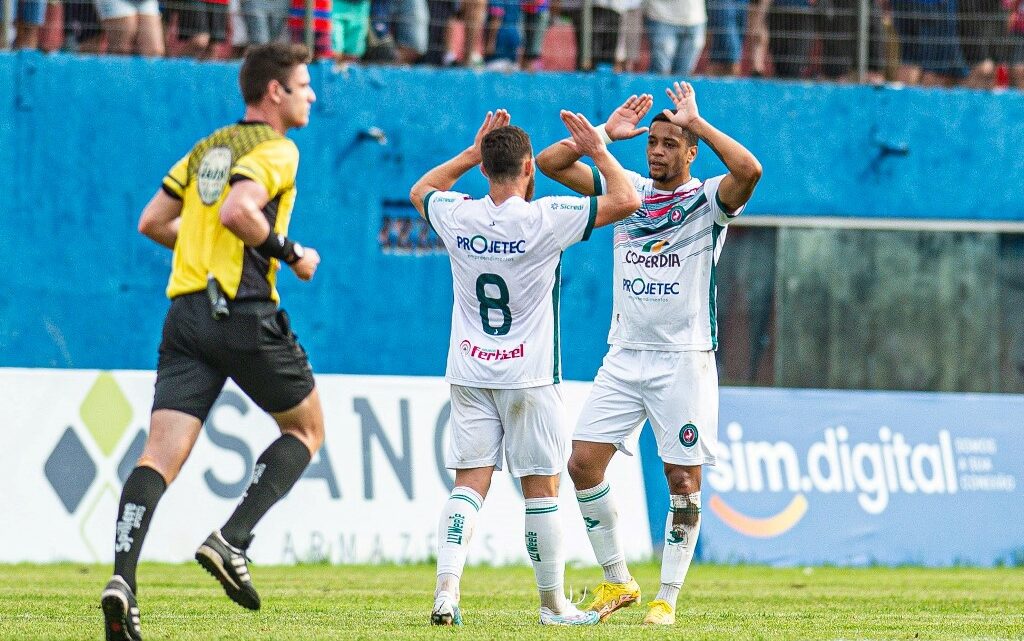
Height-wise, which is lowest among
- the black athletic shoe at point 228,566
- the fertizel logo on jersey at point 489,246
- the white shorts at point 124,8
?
the black athletic shoe at point 228,566

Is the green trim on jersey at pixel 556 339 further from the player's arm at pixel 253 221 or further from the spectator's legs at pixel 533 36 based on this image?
the spectator's legs at pixel 533 36

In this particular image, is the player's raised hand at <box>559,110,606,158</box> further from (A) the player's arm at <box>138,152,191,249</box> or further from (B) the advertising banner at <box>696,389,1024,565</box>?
(B) the advertising banner at <box>696,389,1024,565</box>

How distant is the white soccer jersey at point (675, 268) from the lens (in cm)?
794

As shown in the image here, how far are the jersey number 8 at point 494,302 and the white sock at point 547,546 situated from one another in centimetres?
79

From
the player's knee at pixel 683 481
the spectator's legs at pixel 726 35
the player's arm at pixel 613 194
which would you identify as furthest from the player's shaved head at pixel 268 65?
the spectator's legs at pixel 726 35

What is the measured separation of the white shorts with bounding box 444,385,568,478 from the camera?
7230mm

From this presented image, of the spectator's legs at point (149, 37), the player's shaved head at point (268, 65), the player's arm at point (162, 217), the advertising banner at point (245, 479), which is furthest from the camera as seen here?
the spectator's legs at point (149, 37)

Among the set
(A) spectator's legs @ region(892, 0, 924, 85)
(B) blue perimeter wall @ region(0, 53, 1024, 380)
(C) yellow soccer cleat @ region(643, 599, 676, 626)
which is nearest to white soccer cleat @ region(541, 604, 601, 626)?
(C) yellow soccer cleat @ region(643, 599, 676, 626)

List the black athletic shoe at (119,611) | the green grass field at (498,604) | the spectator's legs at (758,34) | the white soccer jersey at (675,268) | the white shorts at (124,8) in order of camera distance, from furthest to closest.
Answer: the spectator's legs at (758,34)
the white shorts at (124,8)
the white soccer jersey at (675,268)
the green grass field at (498,604)
the black athletic shoe at (119,611)

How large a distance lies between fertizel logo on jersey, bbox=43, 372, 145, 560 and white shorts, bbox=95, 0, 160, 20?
349 cm

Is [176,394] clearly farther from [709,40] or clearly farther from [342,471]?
[709,40]

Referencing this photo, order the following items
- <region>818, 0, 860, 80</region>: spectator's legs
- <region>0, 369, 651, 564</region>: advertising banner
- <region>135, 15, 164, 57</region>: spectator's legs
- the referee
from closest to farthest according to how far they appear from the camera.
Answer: the referee
<region>0, 369, 651, 564</region>: advertising banner
<region>135, 15, 164, 57</region>: spectator's legs
<region>818, 0, 860, 80</region>: spectator's legs

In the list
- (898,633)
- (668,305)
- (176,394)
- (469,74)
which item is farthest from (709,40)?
(176,394)

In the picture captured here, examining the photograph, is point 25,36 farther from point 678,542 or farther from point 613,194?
point 678,542
